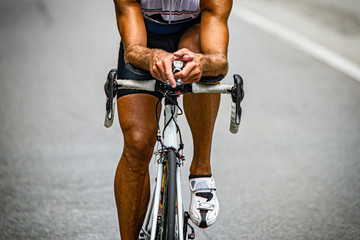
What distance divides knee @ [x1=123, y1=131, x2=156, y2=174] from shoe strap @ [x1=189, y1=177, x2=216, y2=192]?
411 mm

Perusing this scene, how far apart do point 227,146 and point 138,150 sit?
12.0ft

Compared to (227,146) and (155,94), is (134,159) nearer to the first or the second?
(155,94)

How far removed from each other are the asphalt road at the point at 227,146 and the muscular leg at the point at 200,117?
3.56 ft

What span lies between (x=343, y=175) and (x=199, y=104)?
2844mm

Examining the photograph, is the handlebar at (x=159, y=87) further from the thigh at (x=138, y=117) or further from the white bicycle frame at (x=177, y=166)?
the thigh at (x=138, y=117)

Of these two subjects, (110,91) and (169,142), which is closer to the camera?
(110,91)

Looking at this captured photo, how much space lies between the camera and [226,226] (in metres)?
4.83

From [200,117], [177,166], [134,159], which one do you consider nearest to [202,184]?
[200,117]

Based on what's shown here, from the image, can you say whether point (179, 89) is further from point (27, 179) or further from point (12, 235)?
point (27, 179)

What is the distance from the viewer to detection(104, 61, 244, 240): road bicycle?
9.59ft

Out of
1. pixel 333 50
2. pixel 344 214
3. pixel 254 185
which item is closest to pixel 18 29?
pixel 333 50

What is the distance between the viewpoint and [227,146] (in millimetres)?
6969

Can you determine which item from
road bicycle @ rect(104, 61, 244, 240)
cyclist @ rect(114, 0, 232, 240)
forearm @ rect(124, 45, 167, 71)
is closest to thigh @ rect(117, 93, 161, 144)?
cyclist @ rect(114, 0, 232, 240)

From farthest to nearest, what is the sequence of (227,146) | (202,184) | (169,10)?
(227,146) → (202,184) → (169,10)
